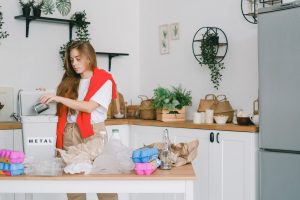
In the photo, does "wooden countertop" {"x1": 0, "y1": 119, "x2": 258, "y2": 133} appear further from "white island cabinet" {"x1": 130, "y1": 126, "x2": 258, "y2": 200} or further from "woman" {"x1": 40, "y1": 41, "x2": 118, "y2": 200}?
"woman" {"x1": 40, "y1": 41, "x2": 118, "y2": 200}

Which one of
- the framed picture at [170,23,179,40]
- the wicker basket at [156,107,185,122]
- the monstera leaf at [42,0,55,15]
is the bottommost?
the wicker basket at [156,107,185,122]

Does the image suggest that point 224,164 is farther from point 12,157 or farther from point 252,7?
point 12,157

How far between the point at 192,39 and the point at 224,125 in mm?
1205

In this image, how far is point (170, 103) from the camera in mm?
4520

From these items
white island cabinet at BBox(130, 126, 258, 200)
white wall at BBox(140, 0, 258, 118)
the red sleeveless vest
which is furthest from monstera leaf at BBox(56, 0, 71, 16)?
the red sleeveless vest

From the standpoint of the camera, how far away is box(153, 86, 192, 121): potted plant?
451cm

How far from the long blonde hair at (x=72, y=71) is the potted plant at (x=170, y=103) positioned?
58.7 inches

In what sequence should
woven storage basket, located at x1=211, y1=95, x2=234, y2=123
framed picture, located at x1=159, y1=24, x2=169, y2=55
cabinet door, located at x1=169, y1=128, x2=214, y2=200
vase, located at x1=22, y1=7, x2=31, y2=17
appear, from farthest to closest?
framed picture, located at x1=159, y1=24, x2=169, y2=55 < vase, located at x1=22, y1=7, x2=31, y2=17 < woven storage basket, located at x1=211, y1=95, x2=234, y2=123 < cabinet door, located at x1=169, y1=128, x2=214, y2=200

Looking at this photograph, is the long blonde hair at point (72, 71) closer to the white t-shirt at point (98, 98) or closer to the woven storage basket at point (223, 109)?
the white t-shirt at point (98, 98)

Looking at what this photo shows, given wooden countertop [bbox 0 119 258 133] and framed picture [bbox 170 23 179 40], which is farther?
framed picture [bbox 170 23 179 40]

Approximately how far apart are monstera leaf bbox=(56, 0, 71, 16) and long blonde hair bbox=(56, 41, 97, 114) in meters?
1.91

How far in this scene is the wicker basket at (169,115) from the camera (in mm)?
4513

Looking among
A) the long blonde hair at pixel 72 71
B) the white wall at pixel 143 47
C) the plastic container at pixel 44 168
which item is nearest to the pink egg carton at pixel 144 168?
the plastic container at pixel 44 168

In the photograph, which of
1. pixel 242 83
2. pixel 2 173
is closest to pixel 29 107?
pixel 2 173
